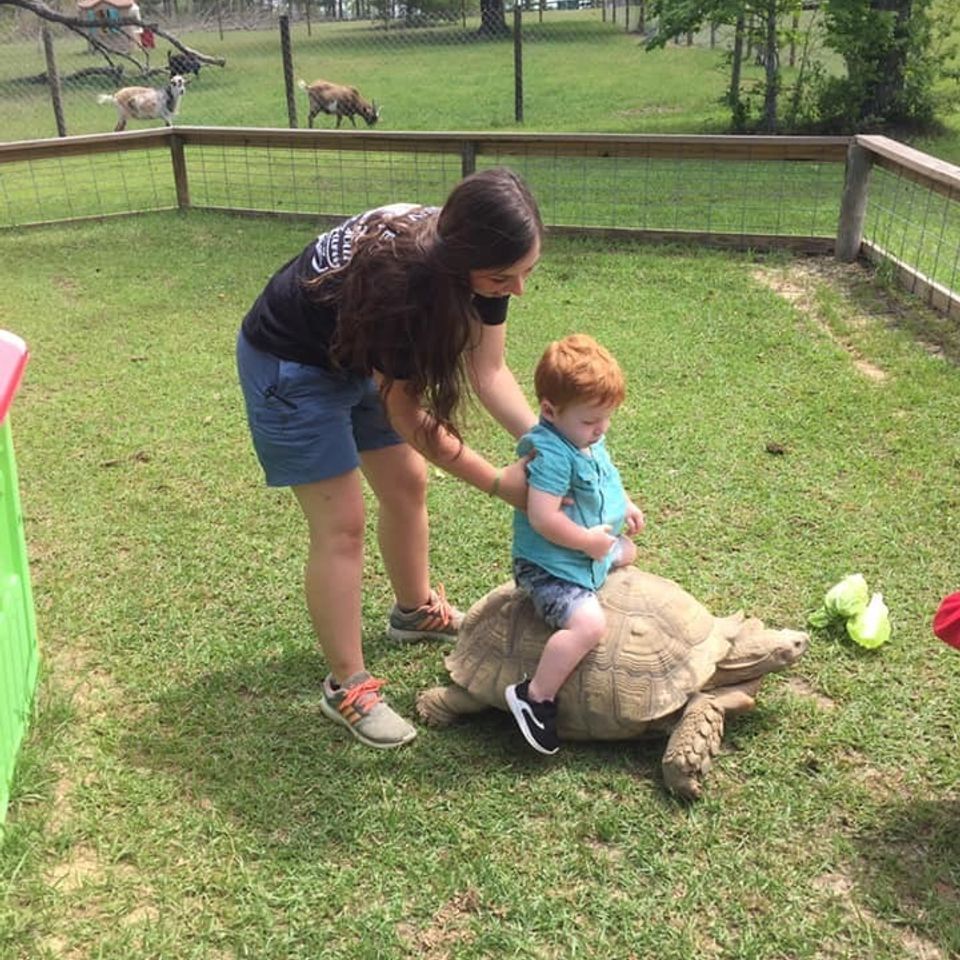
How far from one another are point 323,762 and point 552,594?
2.40 feet

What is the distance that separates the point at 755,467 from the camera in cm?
427

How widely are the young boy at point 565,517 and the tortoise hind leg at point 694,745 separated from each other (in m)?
0.29

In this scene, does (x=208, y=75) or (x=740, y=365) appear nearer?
(x=740, y=365)

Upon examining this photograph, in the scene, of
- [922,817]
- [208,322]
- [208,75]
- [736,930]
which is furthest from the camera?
[208,75]

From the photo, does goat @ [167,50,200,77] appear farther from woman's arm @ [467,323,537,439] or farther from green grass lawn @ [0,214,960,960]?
woman's arm @ [467,323,537,439]

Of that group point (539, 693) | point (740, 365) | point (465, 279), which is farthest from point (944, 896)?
point (740, 365)

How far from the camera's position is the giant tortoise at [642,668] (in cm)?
251

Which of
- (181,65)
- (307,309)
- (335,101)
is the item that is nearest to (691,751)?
(307,309)

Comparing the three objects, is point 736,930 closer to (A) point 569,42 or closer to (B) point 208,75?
(B) point 208,75

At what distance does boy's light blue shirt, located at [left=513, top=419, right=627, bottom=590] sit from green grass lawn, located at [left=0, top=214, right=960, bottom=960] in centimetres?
48

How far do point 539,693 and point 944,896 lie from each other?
98 cm

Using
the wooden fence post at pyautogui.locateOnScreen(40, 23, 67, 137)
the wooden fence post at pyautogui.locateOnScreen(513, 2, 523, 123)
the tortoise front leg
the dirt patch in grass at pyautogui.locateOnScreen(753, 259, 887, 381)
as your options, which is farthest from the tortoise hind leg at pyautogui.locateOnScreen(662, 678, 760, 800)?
the wooden fence post at pyautogui.locateOnScreen(513, 2, 523, 123)

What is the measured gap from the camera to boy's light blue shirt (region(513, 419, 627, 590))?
246 cm

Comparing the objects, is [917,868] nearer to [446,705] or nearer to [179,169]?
[446,705]
